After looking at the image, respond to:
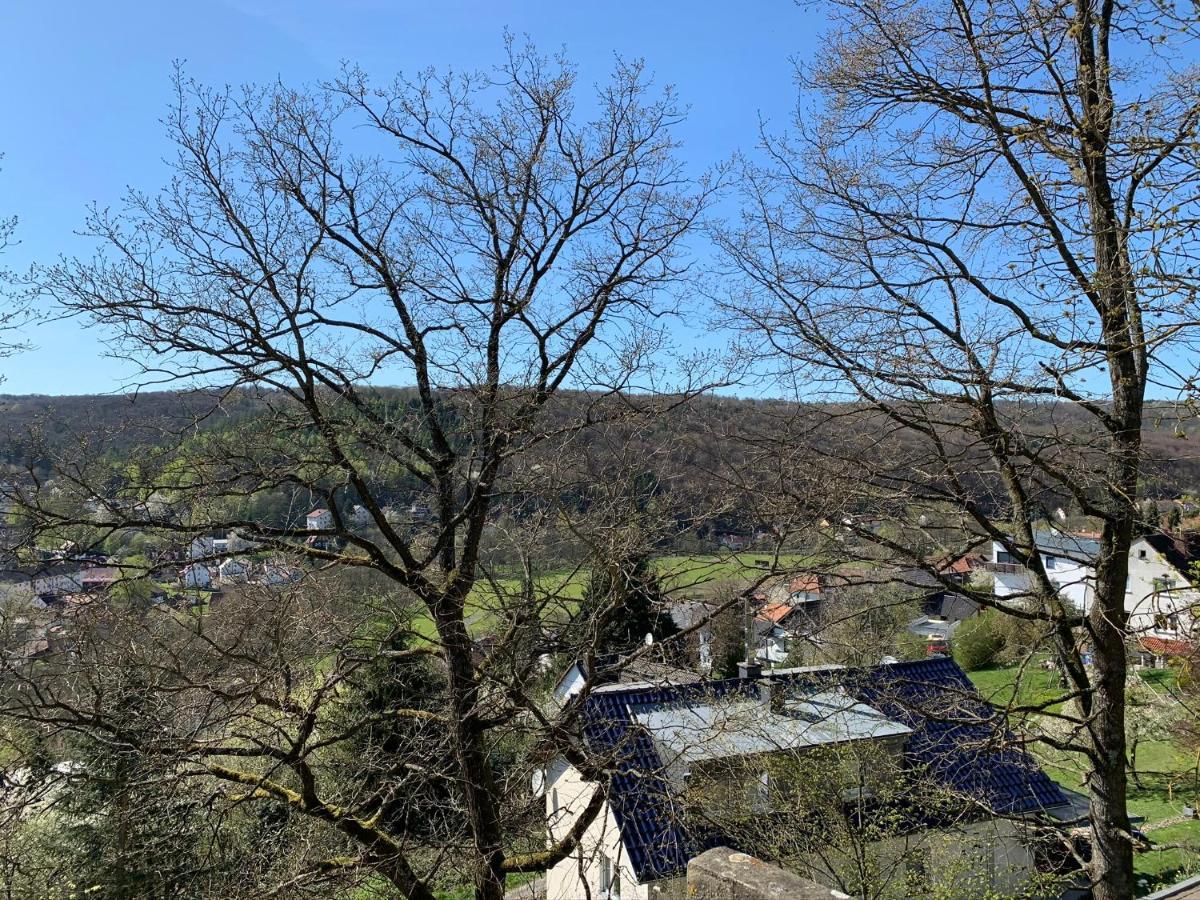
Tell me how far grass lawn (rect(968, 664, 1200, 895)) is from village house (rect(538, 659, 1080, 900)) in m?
0.48

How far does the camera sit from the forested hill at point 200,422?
5.25 m

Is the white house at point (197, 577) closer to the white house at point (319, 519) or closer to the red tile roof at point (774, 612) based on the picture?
the white house at point (319, 519)

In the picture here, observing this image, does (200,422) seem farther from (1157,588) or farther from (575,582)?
(1157,588)

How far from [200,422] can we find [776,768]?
7.15 m

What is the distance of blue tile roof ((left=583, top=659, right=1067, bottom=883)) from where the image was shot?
5422mm

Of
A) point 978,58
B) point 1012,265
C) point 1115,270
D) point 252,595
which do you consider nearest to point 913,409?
point 1012,265

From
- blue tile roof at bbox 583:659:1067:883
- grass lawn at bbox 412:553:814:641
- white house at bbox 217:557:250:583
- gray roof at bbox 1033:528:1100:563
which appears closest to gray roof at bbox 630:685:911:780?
blue tile roof at bbox 583:659:1067:883

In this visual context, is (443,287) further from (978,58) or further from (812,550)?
(978,58)

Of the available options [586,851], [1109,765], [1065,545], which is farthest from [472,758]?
[1065,545]

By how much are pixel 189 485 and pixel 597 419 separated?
3.50 metres

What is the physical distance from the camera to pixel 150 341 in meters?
6.07

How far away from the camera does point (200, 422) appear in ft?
21.1

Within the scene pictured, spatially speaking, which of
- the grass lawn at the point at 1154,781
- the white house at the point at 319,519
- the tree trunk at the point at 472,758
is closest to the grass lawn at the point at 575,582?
the tree trunk at the point at 472,758

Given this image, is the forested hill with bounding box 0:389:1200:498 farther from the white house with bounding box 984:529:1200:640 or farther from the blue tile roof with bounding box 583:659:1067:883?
the blue tile roof with bounding box 583:659:1067:883
